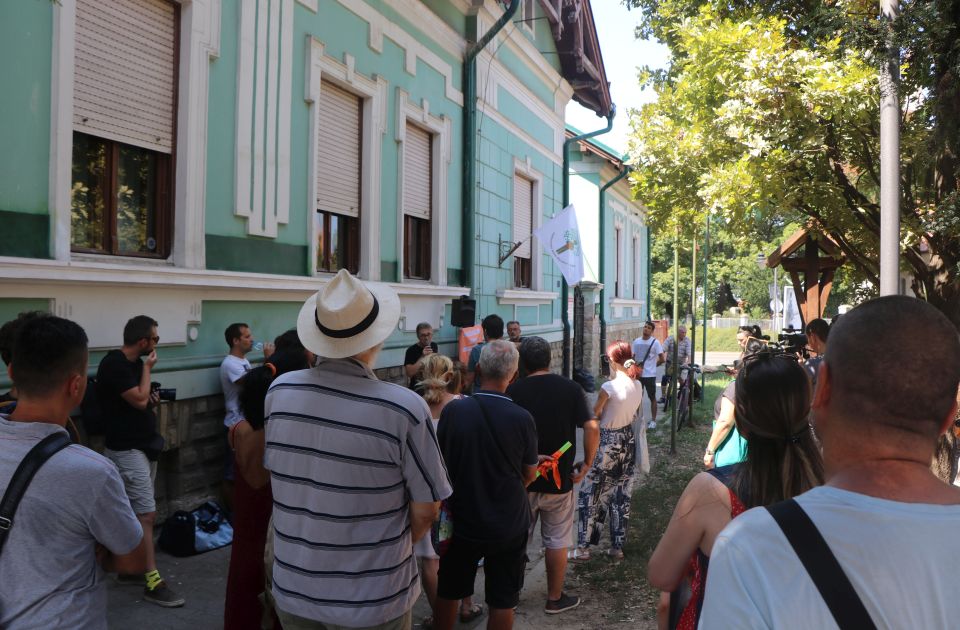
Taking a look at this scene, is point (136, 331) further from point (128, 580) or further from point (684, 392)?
point (684, 392)

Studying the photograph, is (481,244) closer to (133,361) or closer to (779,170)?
(779,170)

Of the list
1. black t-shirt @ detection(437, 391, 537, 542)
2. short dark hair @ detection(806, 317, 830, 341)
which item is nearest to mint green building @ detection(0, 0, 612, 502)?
black t-shirt @ detection(437, 391, 537, 542)

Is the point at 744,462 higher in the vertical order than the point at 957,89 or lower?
lower

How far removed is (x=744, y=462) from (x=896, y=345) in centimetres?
114

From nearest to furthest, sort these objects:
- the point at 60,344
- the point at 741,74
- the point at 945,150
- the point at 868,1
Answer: the point at 60,344
the point at 945,150
the point at 868,1
the point at 741,74

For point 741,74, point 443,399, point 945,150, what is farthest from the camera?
point 741,74

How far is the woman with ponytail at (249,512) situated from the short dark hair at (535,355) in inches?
82.7

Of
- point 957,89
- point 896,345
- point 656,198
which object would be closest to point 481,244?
point 656,198

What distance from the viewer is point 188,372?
655cm

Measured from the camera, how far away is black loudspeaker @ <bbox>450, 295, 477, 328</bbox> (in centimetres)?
1141

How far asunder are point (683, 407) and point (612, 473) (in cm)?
770

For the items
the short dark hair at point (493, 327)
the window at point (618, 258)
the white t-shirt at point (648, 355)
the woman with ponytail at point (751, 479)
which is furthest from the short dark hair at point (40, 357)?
the window at point (618, 258)

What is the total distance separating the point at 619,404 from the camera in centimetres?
Answer: 648

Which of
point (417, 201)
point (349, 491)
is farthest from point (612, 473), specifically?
point (417, 201)
